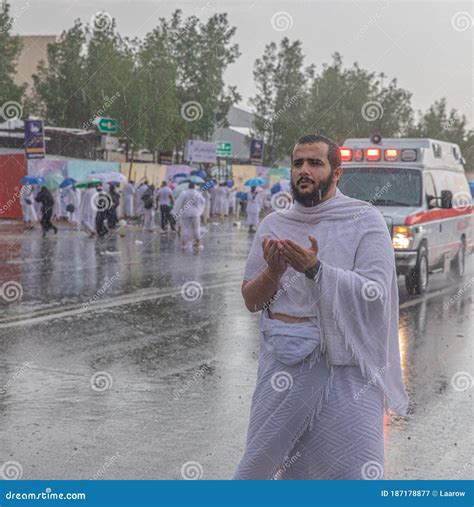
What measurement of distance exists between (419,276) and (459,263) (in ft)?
11.6

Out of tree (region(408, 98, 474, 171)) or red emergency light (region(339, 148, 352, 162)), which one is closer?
red emergency light (region(339, 148, 352, 162))

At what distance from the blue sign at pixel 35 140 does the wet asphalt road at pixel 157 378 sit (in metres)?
17.5

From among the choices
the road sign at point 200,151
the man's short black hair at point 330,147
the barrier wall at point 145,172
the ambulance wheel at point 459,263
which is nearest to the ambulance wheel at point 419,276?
the ambulance wheel at point 459,263

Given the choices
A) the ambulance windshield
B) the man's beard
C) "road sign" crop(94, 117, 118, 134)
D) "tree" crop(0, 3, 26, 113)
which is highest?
"tree" crop(0, 3, 26, 113)

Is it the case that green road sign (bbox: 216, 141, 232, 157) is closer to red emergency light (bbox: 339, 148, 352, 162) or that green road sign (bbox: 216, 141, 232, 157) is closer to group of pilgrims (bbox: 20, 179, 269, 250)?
group of pilgrims (bbox: 20, 179, 269, 250)

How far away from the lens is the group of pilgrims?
2480cm

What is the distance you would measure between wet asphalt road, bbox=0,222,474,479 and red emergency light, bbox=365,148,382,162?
2112mm

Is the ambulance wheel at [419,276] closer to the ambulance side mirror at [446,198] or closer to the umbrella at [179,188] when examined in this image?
the ambulance side mirror at [446,198]

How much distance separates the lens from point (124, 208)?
41344mm

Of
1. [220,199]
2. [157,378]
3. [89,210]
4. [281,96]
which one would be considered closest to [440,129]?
[281,96]

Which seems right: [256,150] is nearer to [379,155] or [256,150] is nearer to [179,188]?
[179,188]

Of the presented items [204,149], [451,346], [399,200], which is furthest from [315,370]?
[204,149]

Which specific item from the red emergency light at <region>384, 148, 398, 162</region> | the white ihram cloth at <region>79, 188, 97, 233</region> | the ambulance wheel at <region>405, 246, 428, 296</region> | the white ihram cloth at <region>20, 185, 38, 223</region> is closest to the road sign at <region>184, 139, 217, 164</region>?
the white ihram cloth at <region>20, 185, 38, 223</region>

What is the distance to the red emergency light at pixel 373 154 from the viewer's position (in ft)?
52.1
